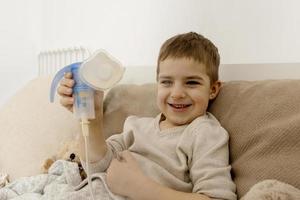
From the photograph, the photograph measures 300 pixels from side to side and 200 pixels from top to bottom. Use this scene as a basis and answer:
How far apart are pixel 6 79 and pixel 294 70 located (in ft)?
6.32

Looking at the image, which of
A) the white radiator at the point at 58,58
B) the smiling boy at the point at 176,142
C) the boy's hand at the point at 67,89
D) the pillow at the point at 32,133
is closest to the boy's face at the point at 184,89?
the smiling boy at the point at 176,142

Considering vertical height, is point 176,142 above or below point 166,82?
below

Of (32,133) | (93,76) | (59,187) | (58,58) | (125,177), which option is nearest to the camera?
(93,76)

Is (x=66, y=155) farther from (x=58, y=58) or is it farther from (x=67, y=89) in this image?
(x=58, y=58)

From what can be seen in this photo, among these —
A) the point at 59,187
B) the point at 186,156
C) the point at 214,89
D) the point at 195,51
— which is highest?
the point at 195,51

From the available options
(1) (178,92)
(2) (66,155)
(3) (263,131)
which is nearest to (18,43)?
(2) (66,155)

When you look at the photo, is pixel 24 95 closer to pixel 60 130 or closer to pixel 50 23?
pixel 60 130

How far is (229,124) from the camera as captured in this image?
0.92m

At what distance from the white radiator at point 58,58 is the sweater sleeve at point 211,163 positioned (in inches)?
47.6

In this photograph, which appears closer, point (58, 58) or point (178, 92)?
point (178, 92)

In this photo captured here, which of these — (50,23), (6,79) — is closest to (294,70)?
(50,23)

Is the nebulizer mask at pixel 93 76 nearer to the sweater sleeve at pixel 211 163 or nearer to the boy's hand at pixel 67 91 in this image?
the boy's hand at pixel 67 91

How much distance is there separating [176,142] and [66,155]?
41cm

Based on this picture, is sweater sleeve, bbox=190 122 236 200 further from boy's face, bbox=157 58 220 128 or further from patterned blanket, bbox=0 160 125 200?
patterned blanket, bbox=0 160 125 200
